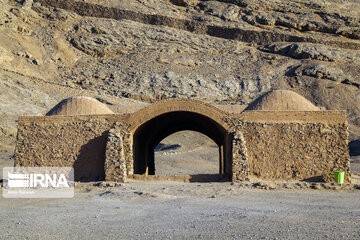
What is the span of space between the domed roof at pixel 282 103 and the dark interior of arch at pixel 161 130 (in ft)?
7.76

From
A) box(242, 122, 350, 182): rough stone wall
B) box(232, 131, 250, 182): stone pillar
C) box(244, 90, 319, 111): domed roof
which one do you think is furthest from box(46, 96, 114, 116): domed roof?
box(244, 90, 319, 111): domed roof

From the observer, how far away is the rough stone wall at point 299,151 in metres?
15.2

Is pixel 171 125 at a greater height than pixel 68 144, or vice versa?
pixel 171 125

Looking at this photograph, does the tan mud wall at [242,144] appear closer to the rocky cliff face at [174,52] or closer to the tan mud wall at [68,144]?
the tan mud wall at [68,144]

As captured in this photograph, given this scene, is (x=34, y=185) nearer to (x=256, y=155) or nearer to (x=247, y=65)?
(x=256, y=155)

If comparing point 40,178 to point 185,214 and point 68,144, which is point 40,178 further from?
point 185,214

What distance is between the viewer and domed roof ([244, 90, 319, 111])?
1808 centimetres

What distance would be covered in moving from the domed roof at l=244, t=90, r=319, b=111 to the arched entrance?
2.37 m

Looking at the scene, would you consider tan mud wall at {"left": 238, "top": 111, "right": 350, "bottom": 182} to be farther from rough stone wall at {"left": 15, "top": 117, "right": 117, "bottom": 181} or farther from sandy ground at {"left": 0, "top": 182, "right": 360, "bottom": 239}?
rough stone wall at {"left": 15, "top": 117, "right": 117, "bottom": 181}

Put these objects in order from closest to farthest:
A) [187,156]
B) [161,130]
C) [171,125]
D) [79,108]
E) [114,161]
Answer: [114,161]
[79,108]
[171,125]
[161,130]
[187,156]

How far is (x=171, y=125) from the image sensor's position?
20.8 meters

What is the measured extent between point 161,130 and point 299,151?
25.5 ft

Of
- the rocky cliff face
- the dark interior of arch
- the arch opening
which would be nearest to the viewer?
the dark interior of arch

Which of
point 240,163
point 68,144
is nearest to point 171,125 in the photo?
point 68,144
